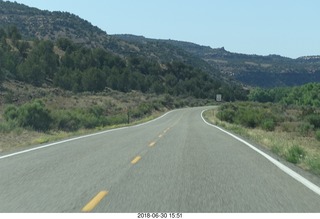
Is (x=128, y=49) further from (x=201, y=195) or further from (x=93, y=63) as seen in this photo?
(x=201, y=195)

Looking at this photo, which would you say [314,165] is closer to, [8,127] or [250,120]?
[8,127]

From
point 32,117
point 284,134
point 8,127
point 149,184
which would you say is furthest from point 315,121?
point 149,184

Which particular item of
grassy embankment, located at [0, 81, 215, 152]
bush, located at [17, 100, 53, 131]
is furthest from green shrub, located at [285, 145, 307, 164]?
bush, located at [17, 100, 53, 131]

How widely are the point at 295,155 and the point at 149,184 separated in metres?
6.17

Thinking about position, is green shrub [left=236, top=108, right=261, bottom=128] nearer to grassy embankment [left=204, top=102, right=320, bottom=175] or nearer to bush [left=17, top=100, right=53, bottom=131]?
grassy embankment [left=204, top=102, right=320, bottom=175]

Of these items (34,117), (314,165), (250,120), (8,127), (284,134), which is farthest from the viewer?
(250,120)

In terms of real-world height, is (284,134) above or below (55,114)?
below

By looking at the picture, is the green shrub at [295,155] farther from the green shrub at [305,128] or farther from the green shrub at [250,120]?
the green shrub at [250,120]

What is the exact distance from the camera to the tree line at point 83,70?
311ft

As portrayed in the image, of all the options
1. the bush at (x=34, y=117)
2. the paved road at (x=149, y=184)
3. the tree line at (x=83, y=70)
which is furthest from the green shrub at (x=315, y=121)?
the tree line at (x=83, y=70)

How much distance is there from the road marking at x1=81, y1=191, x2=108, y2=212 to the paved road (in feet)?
0.05

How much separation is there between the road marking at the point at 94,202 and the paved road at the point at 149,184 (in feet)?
0.05

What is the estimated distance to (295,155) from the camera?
14719 millimetres

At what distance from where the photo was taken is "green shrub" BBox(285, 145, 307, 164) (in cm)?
1427
